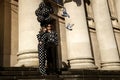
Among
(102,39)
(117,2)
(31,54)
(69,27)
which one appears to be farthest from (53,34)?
(117,2)

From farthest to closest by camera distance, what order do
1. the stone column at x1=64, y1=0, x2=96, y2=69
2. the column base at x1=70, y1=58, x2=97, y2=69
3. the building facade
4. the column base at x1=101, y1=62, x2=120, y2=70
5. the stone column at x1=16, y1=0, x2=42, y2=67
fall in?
the column base at x1=101, y1=62, x2=120, y2=70
the stone column at x1=64, y1=0, x2=96, y2=69
the column base at x1=70, y1=58, x2=97, y2=69
the building facade
the stone column at x1=16, y1=0, x2=42, y2=67

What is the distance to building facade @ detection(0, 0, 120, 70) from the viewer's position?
1467 centimetres

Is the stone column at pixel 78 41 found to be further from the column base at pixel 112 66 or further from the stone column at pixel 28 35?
the stone column at pixel 28 35

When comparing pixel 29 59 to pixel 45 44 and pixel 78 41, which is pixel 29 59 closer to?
pixel 45 44

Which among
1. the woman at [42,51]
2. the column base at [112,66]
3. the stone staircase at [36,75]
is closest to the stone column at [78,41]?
the stone staircase at [36,75]

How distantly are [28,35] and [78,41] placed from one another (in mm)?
4260

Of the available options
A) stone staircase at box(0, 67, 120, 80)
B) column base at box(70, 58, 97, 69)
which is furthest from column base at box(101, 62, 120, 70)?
stone staircase at box(0, 67, 120, 80)

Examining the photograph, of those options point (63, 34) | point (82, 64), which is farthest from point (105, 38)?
point (82, 64)

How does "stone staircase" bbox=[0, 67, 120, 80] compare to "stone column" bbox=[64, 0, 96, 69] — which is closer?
"stone staircase" bbox=[0, 67, 120, 80]

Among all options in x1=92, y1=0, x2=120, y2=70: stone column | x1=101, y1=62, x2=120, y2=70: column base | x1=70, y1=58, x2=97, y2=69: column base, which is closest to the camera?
x1=70, y1=58, x2=97, y2=69: column base

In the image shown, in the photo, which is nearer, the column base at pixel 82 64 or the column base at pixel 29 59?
the column base at pixel 29 59

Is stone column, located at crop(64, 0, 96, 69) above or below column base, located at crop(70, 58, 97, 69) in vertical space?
above

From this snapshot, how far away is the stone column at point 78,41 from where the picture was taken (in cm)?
1709

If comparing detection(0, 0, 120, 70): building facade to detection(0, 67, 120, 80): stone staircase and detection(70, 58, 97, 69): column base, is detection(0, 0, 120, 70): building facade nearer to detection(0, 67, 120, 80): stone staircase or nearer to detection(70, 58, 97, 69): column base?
detection(70, 58, 97, 69): column base
